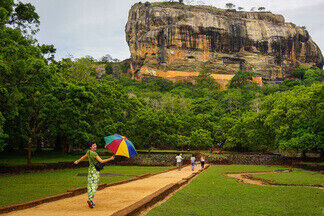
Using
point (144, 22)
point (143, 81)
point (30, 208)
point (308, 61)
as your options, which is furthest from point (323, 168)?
point (308, 61)

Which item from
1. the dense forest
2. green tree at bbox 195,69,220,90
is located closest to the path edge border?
the dense forest

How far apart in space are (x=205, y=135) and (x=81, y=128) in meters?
24.2

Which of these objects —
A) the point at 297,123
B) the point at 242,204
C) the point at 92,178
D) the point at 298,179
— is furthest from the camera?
the point at 297,123

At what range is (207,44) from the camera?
307 ft

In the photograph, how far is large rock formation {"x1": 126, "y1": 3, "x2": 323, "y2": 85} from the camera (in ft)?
302

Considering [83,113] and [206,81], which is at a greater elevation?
[206,81]

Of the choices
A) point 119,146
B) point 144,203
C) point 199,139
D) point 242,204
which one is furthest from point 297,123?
point 119,146

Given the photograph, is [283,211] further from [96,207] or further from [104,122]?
[104,122]

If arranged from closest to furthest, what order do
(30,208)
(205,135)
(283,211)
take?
(283,211) < (30,208) < (205,135)

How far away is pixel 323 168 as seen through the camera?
20.8 metres

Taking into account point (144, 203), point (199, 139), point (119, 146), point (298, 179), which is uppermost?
point (119, 146)

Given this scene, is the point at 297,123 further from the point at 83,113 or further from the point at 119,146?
the point at 119,146

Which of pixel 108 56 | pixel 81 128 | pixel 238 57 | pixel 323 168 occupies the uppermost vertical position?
pixel 108 56

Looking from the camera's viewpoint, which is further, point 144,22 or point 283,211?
point 144,22
